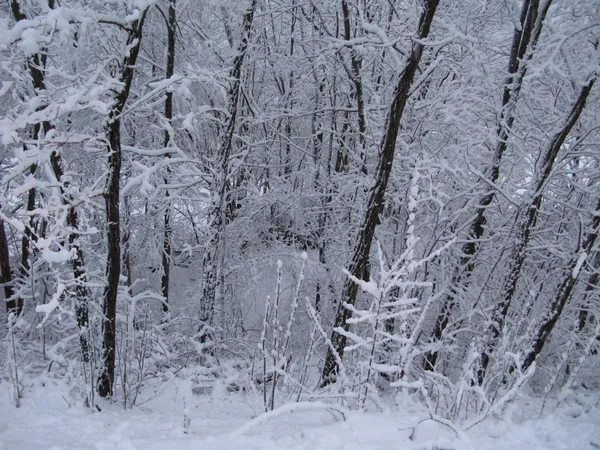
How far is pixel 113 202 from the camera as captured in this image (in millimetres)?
4430

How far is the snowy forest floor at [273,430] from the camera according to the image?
221 centimetres

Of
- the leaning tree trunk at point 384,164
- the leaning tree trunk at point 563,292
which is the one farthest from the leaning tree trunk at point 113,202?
the leaning tree trunk at point 563,292

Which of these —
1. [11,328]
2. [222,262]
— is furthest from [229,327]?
[11,328]

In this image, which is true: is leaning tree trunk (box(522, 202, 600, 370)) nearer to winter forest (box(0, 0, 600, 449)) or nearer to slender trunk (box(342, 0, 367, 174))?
winter forest (box(0, 0, 600, 449))

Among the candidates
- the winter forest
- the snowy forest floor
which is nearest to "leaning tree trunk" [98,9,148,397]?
the winter forest

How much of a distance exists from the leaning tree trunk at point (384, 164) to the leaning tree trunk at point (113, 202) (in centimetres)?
274

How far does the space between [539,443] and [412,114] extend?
5797 mm

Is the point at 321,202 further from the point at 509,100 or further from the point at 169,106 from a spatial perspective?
the point at 509,100

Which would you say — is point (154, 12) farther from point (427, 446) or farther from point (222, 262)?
point (427, 446)

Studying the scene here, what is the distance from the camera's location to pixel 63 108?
3.38 m

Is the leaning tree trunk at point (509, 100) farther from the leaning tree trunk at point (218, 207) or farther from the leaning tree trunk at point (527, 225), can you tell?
the leaning tree trunk at point (218, 207)

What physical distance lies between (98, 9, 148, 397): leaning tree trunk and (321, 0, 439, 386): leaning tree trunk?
2735 mm

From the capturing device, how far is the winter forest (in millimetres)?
3480

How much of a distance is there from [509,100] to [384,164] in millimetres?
2524
